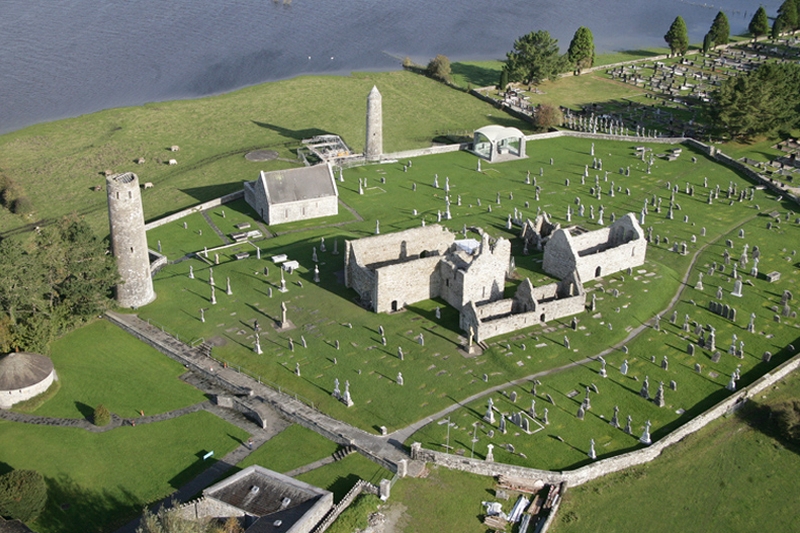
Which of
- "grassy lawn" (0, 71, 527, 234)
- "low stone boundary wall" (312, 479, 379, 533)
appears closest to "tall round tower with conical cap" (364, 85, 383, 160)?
"grassy lawn" (0, 71, 527, 234)

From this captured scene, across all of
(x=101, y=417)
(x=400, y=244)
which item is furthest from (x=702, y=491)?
(x=101, y=417)

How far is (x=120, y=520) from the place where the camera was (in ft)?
134

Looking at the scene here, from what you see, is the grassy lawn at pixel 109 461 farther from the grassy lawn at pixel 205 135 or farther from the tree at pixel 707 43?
the tree at pixel 707 43

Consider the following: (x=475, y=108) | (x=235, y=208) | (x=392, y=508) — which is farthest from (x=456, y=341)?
(x=475, y=108)

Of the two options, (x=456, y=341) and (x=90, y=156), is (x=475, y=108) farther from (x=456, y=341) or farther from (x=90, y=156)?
(x=456, y=341)

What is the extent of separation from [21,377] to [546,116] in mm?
73376

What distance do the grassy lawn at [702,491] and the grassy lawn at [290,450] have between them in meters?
13.8

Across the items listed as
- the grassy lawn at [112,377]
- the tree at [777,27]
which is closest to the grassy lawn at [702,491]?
the grassy lawn at [112,377]

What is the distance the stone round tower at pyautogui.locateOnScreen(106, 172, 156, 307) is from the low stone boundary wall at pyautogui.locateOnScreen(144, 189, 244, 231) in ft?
45.7

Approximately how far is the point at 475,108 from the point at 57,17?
9286 cm

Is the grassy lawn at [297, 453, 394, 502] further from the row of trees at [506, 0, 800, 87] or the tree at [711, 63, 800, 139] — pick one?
the row of trees at [506, 0, 800, 87]

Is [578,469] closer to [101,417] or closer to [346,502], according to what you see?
[346,502]

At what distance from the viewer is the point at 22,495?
131 ft

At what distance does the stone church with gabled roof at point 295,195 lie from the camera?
7412 cm
